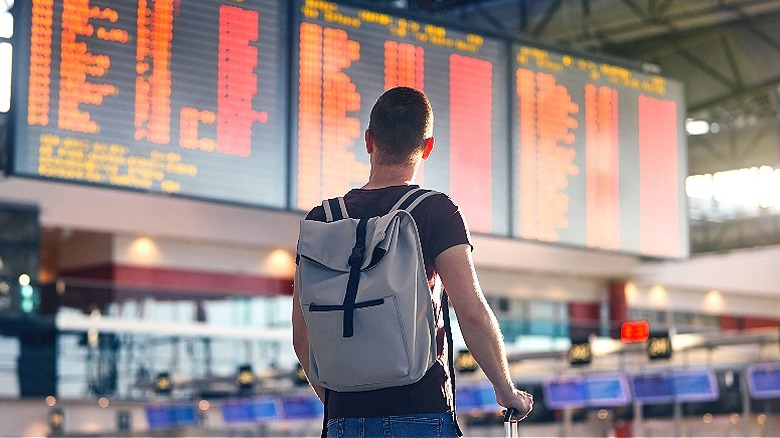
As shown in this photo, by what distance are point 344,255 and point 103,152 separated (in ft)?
16.9

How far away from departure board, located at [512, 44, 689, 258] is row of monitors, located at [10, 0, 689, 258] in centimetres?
1

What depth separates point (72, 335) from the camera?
12.5 metres

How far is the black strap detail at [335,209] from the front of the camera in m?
2.71

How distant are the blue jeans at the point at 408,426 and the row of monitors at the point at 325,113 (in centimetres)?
505

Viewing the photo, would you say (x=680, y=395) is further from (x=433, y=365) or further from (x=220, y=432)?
(x=220, y=432)

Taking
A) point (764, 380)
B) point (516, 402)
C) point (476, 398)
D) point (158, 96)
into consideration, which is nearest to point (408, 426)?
point (516, 402)

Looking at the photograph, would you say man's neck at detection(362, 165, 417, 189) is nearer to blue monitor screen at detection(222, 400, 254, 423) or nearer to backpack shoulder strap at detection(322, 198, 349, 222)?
backpack shoulder strap at detection(322, 198, 349, 222)

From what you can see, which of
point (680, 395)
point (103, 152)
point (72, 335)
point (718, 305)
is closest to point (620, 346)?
point (680, 395)

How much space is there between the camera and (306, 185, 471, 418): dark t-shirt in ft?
8.32

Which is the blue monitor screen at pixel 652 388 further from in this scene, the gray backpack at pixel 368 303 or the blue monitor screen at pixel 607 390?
the gray backpack at pixel 368 303

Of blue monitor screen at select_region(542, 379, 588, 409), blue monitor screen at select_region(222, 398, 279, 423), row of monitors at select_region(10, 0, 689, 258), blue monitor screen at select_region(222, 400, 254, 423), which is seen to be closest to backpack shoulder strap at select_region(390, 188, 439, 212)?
row of monitors at select_region(10, 0, 689, 258)

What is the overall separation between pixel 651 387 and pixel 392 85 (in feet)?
10.5

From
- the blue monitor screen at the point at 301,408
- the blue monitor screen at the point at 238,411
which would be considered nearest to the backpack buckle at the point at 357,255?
the blue monitor screen at the point at 301,408

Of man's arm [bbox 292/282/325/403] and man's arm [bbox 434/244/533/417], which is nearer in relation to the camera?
man's arm [bbox 434/244/533/417]
